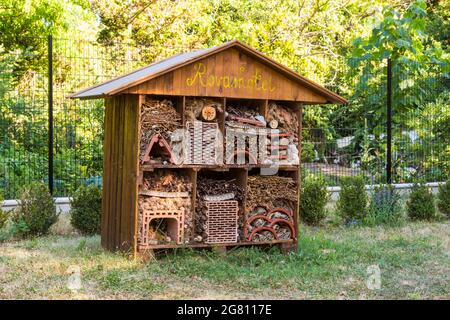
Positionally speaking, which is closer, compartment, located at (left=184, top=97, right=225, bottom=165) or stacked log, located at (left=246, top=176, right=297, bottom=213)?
compartment, located at (left=184, top=97, right=225, bottom=165)

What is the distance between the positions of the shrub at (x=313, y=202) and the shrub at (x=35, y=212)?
13.6 ft

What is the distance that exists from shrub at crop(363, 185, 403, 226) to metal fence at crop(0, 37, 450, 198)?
120cm

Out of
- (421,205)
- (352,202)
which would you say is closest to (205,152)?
(352,202)

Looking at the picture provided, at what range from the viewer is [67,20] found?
57.5 ft

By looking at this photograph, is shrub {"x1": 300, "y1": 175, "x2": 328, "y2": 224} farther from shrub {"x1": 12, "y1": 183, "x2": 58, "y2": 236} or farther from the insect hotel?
shrub {"x1": 12, "y1": 183, "x2": 58, "y2": 236}

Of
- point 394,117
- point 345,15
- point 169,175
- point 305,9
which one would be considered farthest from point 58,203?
point 345,15

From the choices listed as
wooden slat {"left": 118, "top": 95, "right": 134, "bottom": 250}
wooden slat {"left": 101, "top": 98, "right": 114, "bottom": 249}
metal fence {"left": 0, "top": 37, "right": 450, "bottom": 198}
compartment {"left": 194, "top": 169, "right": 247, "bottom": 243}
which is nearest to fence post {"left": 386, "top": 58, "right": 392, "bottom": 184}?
metal fence {"left": 0, "top": 37, "right": 450, "bottom": 198}

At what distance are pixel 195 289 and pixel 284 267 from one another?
1.42 m

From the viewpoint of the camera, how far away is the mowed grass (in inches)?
261

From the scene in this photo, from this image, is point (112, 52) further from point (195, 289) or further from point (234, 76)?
point (195, 289)

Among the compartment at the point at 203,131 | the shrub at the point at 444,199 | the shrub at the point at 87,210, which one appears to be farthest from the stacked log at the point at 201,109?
the shrub at the point at 444,199

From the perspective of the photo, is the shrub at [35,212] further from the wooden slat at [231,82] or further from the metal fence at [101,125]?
the wooden slat at [231,82]

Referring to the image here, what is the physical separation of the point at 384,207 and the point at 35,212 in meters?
5.81

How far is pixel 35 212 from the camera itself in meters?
9.73
